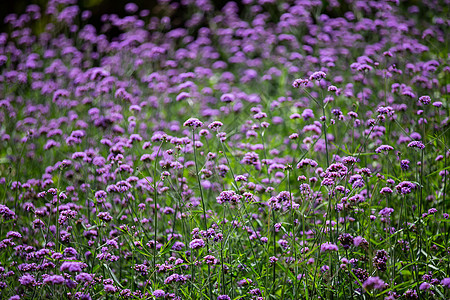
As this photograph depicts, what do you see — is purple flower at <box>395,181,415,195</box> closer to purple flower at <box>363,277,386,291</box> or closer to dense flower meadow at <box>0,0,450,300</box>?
dense flower meadow at <box>0,0,450,300</box>

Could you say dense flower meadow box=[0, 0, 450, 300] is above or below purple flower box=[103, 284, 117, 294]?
below

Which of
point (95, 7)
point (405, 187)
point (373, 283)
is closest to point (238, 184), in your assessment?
point (405, 187)

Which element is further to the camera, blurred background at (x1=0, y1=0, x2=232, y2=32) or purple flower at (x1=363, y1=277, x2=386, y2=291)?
blurred background at (x1=0, y1=0, x2=232, y2=32)

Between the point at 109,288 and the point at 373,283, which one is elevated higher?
the point at 373,283

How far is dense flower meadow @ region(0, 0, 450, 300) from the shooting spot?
2.74m

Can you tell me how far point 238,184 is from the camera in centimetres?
419

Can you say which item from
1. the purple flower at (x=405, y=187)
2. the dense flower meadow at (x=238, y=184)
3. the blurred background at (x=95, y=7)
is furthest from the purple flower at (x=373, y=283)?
the blurred background at (x=95, y=7)

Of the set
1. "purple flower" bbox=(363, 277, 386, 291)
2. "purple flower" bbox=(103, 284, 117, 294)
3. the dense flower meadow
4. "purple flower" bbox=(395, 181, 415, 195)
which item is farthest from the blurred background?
"purple flower" bbox=(363, 277, 386, 291)

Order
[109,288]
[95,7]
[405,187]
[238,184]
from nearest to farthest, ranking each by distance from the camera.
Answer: [109,288], [405,187], [238,184], [95,7]

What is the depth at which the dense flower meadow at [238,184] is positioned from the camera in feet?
9.00

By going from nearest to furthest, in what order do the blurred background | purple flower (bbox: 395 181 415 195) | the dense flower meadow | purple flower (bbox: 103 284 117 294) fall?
purple flower (bbox: 103 284 117 294), purple flower (bbox: 395 181 415 195), the dense flower meadow, the blurred background

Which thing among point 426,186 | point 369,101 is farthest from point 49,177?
point 369,101

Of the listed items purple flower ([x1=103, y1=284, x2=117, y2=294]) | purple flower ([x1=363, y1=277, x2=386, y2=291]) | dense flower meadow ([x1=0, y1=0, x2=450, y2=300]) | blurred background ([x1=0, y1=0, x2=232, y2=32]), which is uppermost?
purple flower ([x1=363, y1=277, x2=386, y2=291])

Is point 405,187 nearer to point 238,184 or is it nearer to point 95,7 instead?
point 238,184
